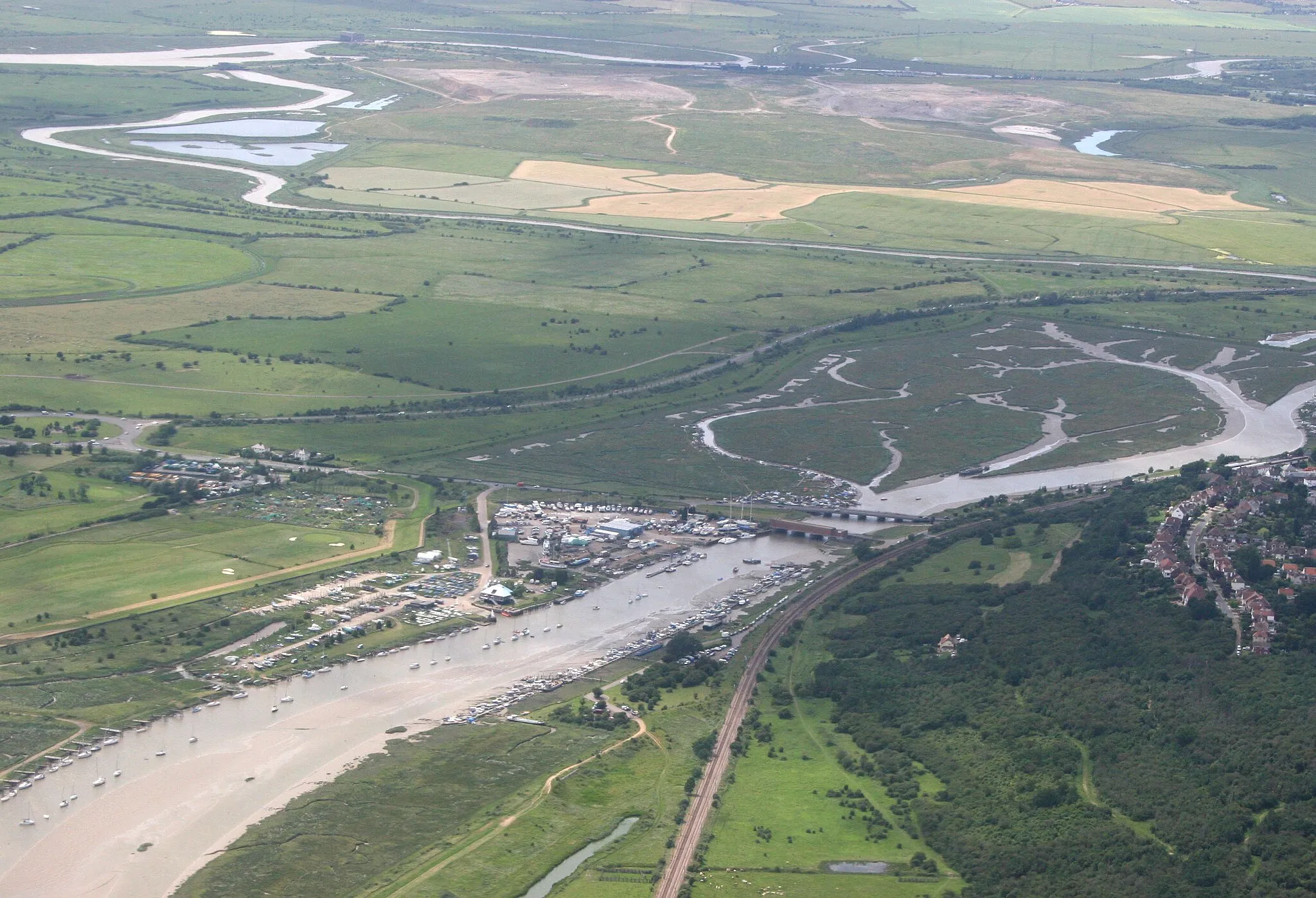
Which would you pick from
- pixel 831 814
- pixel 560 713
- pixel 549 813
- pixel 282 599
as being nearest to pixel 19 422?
pixel 282 599

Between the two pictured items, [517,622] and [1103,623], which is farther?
[517,622]

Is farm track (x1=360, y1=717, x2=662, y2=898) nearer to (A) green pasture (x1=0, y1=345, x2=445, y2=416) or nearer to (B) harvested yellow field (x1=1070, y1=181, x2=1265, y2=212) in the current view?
(A) green pasture (x1=0, y1=345, x2=445, y2=416)

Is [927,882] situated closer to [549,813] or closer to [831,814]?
[831,814]

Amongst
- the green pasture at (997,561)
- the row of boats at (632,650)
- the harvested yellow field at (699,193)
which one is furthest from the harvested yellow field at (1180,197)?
the row of boats at (632,650)

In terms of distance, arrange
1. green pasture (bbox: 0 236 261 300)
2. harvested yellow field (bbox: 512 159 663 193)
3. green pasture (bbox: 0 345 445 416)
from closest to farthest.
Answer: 1. green pasture (bbox: 0 345 445 416)
2. green pasture (bbox: 0 236 261 300)
3. harvested yellow field (bbox: 512 159 663 193)

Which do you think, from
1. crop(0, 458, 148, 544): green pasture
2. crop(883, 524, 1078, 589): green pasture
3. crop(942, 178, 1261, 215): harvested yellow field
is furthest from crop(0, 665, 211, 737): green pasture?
crop(942, 178, 1261, 215): harvested yellow field

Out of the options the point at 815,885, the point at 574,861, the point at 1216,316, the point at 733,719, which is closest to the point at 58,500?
the point at 733,719

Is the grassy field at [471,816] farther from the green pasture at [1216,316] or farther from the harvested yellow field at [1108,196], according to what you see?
the harvested yellow field at [1108,196]
